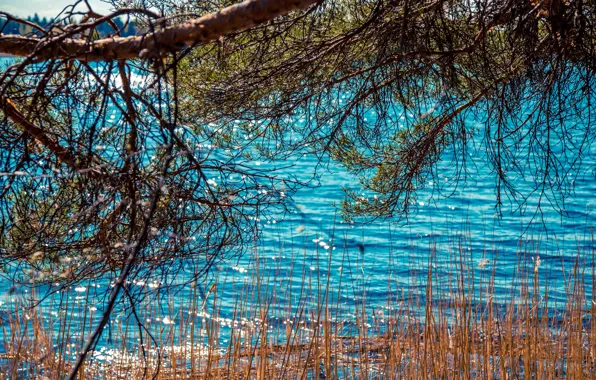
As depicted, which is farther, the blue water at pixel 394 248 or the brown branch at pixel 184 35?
the blue water at pixel 394 248

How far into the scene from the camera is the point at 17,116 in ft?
5.60

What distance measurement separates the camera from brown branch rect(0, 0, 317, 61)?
1266 mm

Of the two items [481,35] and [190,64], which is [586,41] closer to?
[481,35]

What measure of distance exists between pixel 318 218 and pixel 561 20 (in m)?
7.67

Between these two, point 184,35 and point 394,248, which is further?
point 394,248

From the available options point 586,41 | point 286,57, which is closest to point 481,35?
point 586,41

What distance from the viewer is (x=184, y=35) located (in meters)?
1.30

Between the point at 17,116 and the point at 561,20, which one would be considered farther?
the point at 561,20

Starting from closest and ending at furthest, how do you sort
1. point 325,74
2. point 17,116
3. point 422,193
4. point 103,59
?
point 103,59
point 17,116
point 325,74
point 422,193

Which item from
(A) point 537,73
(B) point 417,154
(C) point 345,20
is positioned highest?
(C) point 345,20

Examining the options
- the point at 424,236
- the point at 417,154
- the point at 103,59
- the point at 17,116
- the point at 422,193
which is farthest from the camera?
the point at 422,193

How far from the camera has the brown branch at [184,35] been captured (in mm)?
1266

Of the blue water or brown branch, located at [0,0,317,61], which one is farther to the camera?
the blue water

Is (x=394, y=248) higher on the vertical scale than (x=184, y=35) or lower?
higher
